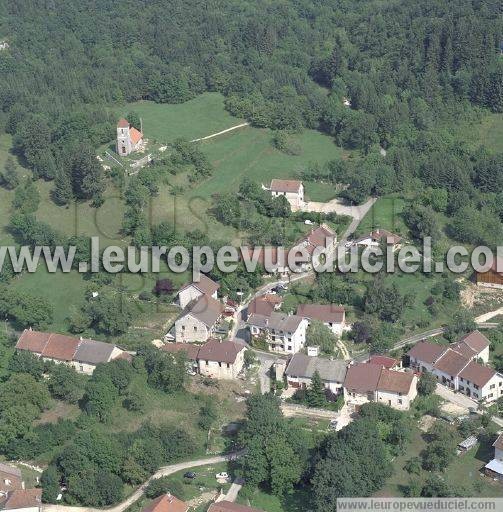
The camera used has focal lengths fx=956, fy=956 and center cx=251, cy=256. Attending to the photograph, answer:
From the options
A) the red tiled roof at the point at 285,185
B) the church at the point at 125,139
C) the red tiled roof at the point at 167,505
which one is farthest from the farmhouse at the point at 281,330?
the church at the point at 125,139

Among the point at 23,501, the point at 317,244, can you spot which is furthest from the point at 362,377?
the point at 23,501

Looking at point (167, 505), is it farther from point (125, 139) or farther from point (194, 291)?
point (125, 139)

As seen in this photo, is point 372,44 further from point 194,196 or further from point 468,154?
point 194,196

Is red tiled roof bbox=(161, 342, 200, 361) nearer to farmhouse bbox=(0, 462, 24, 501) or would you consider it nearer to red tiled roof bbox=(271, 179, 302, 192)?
farmhouse bbox=(0, 462, 24, 501)

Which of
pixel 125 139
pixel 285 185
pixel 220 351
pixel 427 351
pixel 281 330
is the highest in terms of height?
pixel 125 139

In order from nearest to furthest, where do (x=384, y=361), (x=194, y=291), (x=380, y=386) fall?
(x=380, y=386) < (x=384, y=361) < (x=194, y=291)

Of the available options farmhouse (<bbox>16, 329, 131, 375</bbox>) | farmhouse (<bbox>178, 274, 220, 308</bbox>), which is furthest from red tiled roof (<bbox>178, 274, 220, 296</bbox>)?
farmhouse (<bbox>16, 329, 131, 375</bbox>)
